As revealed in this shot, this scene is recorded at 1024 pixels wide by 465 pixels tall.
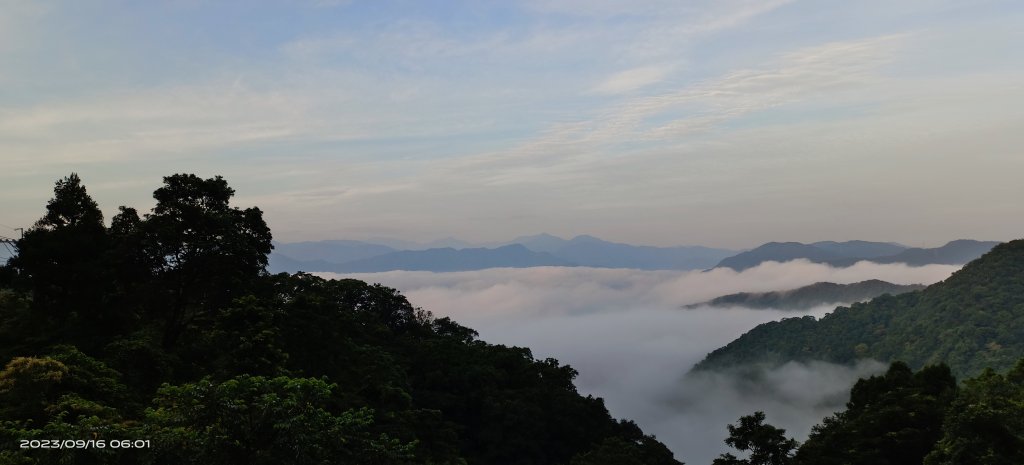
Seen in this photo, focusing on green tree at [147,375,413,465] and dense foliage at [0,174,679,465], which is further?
dense foliage at [0,174,679,465]

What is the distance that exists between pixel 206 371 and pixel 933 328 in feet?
362

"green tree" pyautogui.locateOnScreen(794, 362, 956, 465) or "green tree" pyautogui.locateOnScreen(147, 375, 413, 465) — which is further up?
"green tree" pyautogui.locateOnScreen(147, 375, 413, 465)

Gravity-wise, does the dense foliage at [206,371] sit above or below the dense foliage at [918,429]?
above

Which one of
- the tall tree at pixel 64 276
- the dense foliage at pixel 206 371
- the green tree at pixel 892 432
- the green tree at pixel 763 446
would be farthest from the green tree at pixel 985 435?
the tall tree at pixel 64 276

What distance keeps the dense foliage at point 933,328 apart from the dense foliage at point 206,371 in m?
57.2

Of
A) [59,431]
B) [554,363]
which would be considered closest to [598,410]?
[554,363]

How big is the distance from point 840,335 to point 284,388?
12528 centimetres

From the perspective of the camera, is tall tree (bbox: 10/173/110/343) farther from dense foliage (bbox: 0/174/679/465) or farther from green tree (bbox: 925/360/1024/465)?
green tree (bbox: 925/360/1024/465)

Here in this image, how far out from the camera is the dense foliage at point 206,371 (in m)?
14.4

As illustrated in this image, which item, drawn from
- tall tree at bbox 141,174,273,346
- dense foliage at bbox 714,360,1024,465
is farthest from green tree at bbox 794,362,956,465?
tall tree at bbox 141,174,273,346

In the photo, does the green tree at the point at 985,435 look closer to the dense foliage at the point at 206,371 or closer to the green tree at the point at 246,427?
the dense foliage at the point at 206,371

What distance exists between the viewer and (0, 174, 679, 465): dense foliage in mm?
14391

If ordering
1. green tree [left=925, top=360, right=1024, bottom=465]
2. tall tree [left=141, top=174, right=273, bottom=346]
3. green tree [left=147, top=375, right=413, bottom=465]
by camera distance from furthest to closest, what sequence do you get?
tall tree [left=141, top=174, right=273, bottom=346]
green tree [left=925, top=360, right=1024, bottom=465]
green tree [left=147, top=375, right=413, bottom=465]

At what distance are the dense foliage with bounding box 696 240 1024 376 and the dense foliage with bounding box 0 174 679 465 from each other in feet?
188
